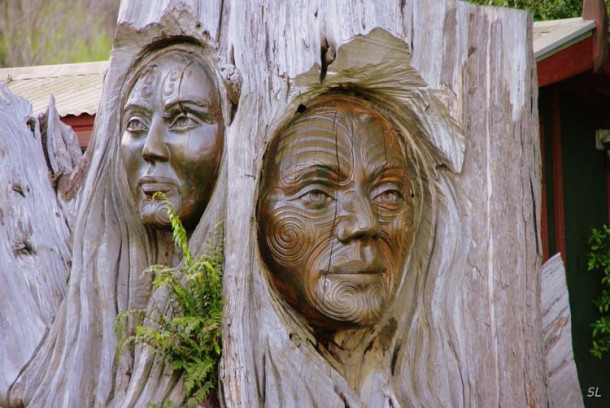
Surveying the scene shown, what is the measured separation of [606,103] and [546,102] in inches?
25.6

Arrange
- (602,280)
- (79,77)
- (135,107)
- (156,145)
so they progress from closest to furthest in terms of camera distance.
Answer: (156,145), (135,107), (602,280), (79,77)

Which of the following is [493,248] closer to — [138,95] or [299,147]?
[299,147]

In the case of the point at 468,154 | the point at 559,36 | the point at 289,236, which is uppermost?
the point at 559,36

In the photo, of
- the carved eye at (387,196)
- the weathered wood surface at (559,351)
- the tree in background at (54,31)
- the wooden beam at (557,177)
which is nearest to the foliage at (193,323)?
the carved eye at (387,196)

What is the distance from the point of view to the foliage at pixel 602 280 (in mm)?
8102

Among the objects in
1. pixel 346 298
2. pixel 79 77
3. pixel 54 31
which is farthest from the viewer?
pixel 54 31

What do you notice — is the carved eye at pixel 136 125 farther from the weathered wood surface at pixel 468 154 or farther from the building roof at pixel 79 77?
the building roof at pixel 79 77

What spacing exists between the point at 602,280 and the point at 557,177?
888 millimetres

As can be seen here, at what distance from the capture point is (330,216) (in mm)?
4219

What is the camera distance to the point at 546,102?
27.0ft

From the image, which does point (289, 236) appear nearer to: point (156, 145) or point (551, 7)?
point (156, 145)

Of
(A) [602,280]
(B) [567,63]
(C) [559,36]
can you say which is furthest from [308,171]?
(A) [602,280]

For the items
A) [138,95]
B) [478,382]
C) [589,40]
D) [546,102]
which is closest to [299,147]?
[138,95]

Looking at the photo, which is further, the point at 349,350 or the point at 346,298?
the point at 349,350
